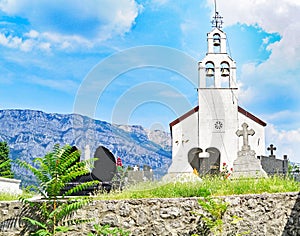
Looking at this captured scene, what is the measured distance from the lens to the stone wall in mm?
7836

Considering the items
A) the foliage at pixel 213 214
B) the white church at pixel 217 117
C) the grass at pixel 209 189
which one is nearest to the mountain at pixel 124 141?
the grass at pixel 209 189

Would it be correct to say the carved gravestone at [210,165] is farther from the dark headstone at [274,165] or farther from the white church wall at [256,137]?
the white church wall at [256,137]

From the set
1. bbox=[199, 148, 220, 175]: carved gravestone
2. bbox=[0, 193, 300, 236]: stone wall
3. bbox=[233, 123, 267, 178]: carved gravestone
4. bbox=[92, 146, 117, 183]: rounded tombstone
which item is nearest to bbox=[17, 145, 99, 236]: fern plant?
bbox=[0, 193, 300, 236]: stone wall

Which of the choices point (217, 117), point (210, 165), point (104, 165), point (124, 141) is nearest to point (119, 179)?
point (104, 165)

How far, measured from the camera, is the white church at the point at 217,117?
1039 inches

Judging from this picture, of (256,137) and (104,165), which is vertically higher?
(256,137)

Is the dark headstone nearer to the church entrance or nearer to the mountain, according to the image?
the church entrance

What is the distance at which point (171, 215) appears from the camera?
7.89 m

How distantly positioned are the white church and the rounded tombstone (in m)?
13.9

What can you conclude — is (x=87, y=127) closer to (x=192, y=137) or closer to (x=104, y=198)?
(x=104, y=198)

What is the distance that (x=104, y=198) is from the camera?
8.33 metres

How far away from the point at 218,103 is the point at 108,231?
22.5m

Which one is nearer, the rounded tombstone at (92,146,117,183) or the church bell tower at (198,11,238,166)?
the rounded tombstone at (92,146,117,183)

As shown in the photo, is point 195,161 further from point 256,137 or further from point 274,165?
point 256,137
